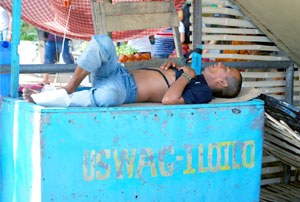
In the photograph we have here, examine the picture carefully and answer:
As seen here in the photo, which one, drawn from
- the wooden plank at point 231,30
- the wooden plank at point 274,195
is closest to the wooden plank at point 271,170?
the wooden plank at point 274,195

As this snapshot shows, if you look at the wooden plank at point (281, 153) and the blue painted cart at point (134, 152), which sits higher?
the blue painted cart at point (134, 152)

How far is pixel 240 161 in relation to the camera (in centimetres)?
233

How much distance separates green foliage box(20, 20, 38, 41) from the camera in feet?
36.4

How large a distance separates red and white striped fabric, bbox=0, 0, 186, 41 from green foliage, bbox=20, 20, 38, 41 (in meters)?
5.99

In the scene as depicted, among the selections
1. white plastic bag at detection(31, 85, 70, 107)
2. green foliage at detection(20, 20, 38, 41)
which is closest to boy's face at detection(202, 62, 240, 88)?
white plastic bag at detection(31, 85, 70, 107)

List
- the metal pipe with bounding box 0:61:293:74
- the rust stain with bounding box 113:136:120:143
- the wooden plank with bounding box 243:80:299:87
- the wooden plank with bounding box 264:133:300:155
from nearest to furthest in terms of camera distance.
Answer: the rust stain with bounding box 113:136:120:143 → the wooden plank with bounding box 264:133:300:155 → the metal pipe with bounding box 0:61:293:74 → the wooden plank with bounding box 243:80:299:87

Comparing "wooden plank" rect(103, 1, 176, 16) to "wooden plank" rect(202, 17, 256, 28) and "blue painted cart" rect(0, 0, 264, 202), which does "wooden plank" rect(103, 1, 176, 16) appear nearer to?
"wooden plank" rect(202, 17, 256, 28)

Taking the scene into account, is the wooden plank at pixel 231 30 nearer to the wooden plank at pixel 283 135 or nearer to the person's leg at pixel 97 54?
the wooden plank at pixel 283 135

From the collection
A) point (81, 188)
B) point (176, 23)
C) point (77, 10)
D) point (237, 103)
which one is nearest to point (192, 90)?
point (237, 103)

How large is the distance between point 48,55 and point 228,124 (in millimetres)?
4743

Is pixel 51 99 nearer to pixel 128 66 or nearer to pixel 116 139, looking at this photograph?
pixel 116 139

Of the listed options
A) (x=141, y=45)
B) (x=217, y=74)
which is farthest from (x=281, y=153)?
(x=141, y=45)

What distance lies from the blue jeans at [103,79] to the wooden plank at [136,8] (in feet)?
2.70

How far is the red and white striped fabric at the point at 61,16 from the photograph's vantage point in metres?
4.98
